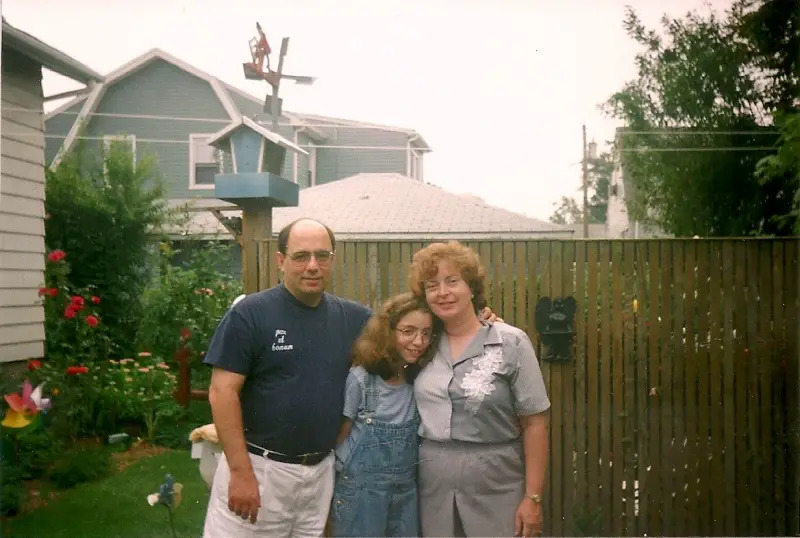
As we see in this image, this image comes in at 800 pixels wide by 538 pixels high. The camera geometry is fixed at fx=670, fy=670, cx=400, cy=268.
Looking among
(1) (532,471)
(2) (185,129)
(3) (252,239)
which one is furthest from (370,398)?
(2) (185,129)

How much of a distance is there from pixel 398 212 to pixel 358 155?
1.90 ft

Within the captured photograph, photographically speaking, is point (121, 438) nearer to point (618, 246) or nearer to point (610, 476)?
point (610, 476)

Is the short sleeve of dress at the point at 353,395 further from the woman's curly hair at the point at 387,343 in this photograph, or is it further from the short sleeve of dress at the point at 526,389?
the short sleeve of dress at the point at 526,389

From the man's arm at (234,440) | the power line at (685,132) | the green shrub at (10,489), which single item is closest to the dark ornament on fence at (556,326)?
the power line at (685,132)

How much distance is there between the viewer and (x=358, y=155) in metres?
4.68

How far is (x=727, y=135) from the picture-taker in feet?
11.4

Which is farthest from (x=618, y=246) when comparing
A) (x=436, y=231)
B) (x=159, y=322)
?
(x=159, y=322)

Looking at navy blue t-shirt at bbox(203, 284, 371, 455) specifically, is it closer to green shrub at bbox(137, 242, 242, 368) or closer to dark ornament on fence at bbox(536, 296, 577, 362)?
dark ornament on fence at bbox(536, 296, 577, 362)

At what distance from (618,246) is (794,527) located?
69.8 inches

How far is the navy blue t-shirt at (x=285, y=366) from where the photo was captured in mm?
2178

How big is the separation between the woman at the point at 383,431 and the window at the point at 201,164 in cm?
234

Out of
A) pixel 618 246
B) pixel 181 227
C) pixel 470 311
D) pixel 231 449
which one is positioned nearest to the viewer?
pixel 231 449

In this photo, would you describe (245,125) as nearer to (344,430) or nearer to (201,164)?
(201,164)

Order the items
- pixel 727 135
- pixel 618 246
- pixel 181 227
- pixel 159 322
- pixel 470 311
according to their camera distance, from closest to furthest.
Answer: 1. pixel 470 311
2. pixel 727 135
3. pixel 618 246
4. pixel 159 322
5. pixel 181 227
